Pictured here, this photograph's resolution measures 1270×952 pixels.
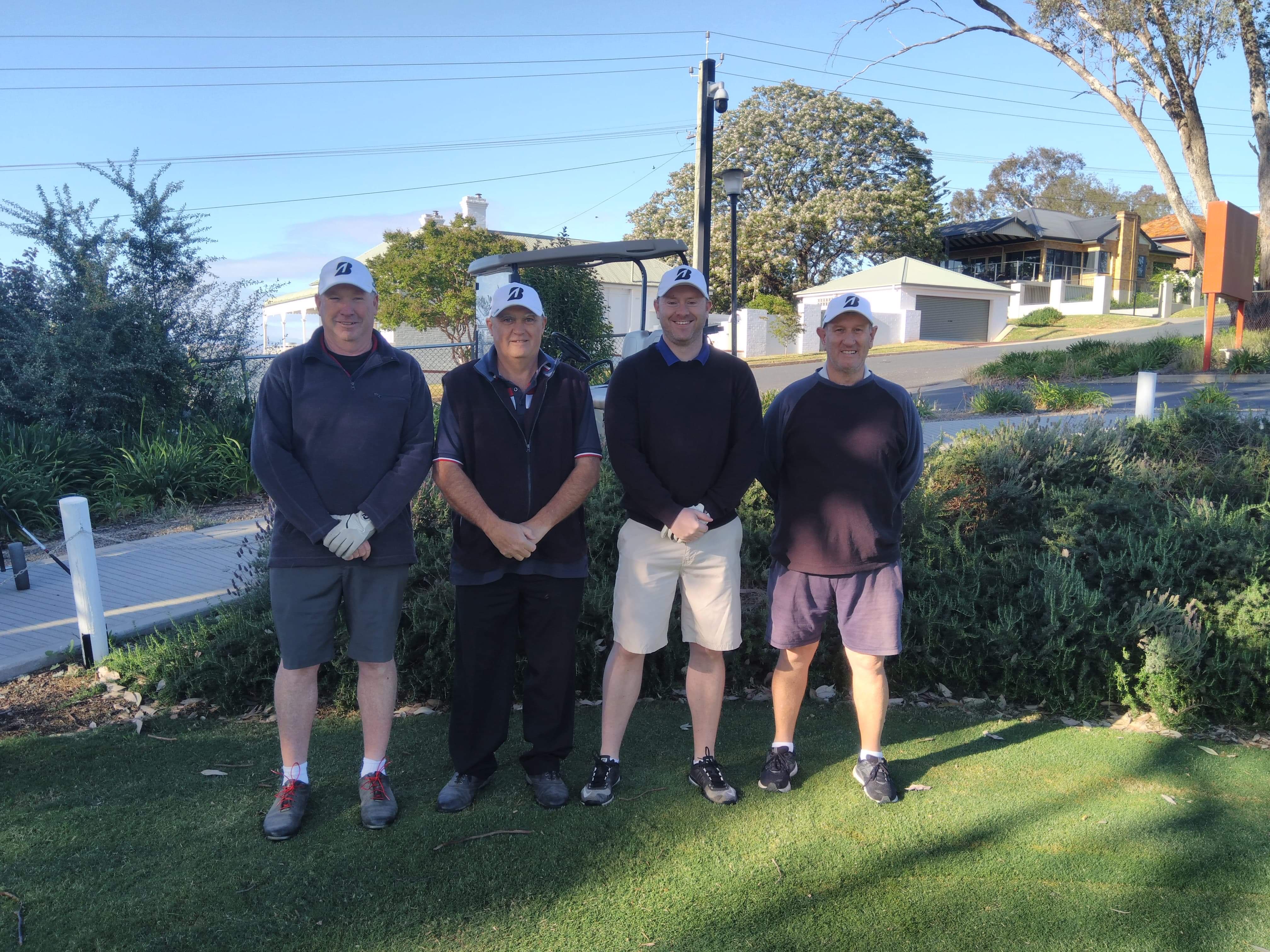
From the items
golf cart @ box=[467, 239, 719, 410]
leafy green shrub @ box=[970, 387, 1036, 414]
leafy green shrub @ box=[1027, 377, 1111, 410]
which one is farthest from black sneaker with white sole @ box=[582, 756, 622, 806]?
leafy green shrub @ box=[1027, 377, 1111, 410]

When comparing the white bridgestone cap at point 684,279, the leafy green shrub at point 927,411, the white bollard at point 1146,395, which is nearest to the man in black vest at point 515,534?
the white bridgestone cap at point 684,279

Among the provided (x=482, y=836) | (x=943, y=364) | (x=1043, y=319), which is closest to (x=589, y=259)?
(x=482, y=836)

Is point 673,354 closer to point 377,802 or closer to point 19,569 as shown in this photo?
point 377,802

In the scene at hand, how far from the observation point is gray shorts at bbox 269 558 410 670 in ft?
10.6

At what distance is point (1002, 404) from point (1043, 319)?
30.9 m

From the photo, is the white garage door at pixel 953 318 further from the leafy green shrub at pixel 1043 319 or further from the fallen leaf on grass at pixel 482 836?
the fallen leaf on grass at pixel 482 836

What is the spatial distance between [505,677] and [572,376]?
1157 mm

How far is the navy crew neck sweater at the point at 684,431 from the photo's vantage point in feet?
11.0

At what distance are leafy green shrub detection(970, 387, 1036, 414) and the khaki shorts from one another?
36.8ft

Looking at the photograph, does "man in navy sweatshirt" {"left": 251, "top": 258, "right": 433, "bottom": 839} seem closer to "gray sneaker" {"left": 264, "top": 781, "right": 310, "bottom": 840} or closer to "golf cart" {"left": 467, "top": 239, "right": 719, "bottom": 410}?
"gray sneaker" {"left": 264, "top": 781, "right": 310, "bottom": 840}

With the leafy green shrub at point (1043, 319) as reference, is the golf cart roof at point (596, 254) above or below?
above

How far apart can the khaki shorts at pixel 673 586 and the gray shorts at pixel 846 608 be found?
0.62 ft

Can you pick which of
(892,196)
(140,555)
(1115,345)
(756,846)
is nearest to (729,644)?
(756,846)

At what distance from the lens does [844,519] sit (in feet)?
11.2
